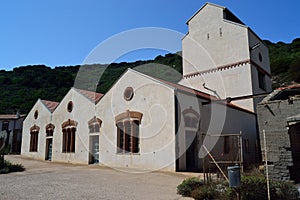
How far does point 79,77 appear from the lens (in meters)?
42.7

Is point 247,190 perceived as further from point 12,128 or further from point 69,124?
point 12,128

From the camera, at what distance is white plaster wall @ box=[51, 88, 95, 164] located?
1864cm

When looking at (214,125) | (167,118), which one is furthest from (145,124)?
(214,125)

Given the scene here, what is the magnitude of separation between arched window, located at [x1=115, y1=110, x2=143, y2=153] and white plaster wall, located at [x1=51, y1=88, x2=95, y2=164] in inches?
132

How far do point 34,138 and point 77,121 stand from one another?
7872mm

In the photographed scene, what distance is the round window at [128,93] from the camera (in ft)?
51.8

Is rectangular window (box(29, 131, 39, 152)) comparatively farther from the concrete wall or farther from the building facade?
the concrete wall

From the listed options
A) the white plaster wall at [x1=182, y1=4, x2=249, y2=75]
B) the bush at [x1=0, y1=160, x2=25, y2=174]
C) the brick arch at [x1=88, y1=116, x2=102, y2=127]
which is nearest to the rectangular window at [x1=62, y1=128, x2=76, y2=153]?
the brick arch at [x1=88, y1=116, x2=102, y2=127]

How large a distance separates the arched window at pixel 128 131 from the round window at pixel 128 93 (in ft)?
2.91

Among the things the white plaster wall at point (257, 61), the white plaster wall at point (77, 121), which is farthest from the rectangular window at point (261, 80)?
the white plaster wall at point (77, 121)

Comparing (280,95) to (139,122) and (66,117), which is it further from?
(66,117)

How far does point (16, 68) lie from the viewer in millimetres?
73062

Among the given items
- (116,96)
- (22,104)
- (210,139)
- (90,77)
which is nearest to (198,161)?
(210,139)

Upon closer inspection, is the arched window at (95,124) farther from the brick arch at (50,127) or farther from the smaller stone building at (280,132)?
the smaller stone building at (280,132)
